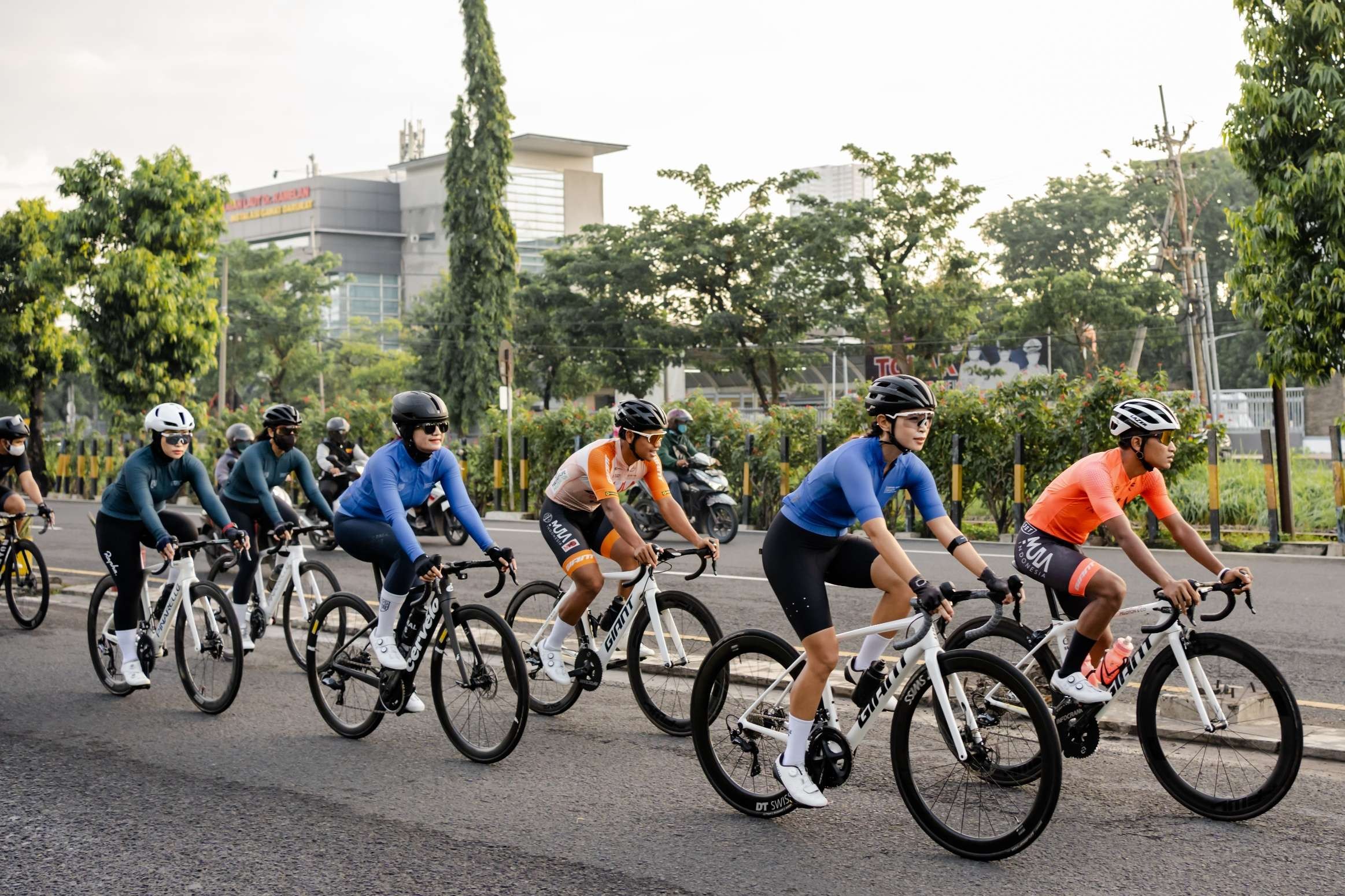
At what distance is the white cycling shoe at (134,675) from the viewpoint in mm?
8328

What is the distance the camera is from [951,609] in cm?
502

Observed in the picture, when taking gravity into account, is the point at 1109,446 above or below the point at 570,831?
above

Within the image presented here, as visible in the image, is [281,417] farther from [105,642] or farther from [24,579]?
[24,579]

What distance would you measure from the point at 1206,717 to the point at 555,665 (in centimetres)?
349

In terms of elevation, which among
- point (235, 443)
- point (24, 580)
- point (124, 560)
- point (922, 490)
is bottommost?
point (24, 580)

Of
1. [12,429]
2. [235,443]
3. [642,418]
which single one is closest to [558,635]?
[642,418]

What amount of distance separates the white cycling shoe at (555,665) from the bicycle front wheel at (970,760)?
2.73 m

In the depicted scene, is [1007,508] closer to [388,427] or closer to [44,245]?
[388,427]

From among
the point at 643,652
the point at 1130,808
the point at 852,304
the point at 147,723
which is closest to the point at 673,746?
the point at 643,652

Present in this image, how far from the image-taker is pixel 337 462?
717 inches

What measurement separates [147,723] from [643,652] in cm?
Result: 286

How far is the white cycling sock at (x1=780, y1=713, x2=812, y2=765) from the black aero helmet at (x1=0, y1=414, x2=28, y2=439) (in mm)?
8419

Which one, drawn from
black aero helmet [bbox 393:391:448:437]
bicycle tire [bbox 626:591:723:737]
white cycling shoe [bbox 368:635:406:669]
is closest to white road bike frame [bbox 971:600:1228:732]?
bicycle tire [bbox 626:591:723:737]

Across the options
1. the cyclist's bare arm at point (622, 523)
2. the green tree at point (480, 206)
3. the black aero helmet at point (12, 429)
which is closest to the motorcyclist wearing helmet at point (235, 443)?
the black aero helmet at point (12, 429)
